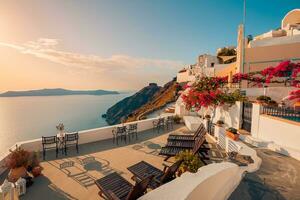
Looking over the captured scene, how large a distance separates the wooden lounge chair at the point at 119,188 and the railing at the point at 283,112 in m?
7.29

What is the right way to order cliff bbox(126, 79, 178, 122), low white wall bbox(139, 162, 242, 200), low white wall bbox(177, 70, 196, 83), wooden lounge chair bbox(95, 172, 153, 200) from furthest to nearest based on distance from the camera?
low white wall bbox(177, 70, 196, 83) < cliff bbox(126, 79, 178, 122) < wooden lounge chair bbox(95, 172, 153, 200) < low white wall bbox(139, 162, 242, 200)

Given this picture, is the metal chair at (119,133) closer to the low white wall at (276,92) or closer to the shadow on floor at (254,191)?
the shadow on floor at (254,191)

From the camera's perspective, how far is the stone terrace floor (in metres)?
4.58

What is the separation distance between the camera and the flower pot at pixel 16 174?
4.77 m

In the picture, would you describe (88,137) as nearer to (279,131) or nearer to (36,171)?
(36,171)

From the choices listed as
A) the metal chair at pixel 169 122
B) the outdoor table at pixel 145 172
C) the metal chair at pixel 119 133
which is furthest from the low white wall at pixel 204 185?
the metal chair at pixel 169 122

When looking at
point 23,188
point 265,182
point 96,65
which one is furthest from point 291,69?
point 96,65

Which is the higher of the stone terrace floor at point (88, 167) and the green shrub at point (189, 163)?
the green shrub at point (189, 163)

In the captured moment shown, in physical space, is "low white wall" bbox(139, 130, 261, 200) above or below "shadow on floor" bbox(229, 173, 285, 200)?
above

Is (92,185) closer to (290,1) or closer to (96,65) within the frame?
(96,65)

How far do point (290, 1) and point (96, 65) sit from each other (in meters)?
30.6

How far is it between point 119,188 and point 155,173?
45.2 inches

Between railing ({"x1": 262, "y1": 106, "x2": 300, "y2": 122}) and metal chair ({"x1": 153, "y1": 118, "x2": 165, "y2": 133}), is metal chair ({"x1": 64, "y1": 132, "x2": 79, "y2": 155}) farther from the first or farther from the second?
railing ({"x1": 262, "y1": 106, "x2": 300, "y2": 122})

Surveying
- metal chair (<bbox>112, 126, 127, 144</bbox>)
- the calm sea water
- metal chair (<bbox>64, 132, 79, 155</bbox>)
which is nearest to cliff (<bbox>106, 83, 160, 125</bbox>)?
the calm sea water
